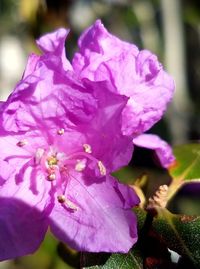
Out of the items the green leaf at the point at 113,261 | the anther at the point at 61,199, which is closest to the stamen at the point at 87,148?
the anther at the point at 61,199

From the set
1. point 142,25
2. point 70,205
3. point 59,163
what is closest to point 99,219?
point 70,205

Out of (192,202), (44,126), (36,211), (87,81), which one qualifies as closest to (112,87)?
(87,81)

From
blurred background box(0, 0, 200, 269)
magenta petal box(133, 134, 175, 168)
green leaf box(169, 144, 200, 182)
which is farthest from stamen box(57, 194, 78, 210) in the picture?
blurred background box(0, 0, 200, 269)

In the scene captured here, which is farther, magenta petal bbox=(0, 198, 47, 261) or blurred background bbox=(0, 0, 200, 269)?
blurred background bbox=(0, 0, 200, 269)

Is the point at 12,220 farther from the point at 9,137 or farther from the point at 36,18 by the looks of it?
the point at 36,18

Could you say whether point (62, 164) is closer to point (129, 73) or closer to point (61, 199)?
point (61, 199)

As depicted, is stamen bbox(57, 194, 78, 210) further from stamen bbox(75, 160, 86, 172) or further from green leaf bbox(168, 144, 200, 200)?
green leaf bbox(168, 144, 200, 200)
